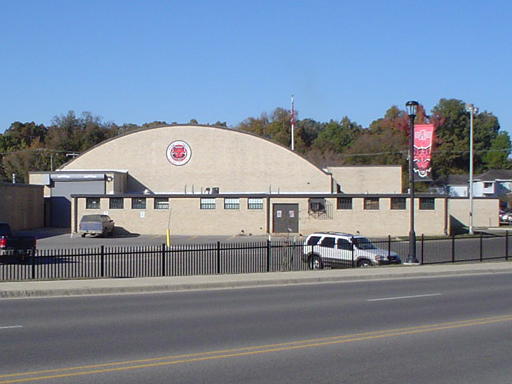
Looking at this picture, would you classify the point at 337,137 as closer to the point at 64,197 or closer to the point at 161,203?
the point at 64,197

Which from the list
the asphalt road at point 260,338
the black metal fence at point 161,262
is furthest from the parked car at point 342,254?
the asphalt road at point 260,338

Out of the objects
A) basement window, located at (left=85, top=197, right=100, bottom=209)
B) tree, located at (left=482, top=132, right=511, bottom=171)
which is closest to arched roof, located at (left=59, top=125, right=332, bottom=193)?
basement window, located at (left=85, top=197, right=100, bottom=209)

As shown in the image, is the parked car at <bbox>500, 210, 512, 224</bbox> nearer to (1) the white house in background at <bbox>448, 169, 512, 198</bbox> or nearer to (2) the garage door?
(1) the white house in background at <bbox>448, 169, 512, 198</bbox>

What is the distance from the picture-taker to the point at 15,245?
966 inches

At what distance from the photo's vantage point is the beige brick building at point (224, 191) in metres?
48.2

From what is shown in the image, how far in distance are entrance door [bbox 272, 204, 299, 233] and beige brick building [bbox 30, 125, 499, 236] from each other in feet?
0.26

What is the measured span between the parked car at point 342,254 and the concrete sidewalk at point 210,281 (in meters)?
1.68

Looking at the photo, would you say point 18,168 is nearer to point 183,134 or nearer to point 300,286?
point 183,134

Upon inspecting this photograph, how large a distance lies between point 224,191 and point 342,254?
32.3 meters

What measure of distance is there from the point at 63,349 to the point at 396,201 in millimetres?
40985

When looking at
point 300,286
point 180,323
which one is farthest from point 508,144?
point 180,323

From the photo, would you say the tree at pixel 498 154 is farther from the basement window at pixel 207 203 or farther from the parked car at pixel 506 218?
the basement window at pixel 207 203

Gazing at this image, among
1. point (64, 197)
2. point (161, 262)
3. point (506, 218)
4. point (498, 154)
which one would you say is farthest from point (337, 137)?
point (161, 262)

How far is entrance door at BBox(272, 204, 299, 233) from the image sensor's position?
161 feet
